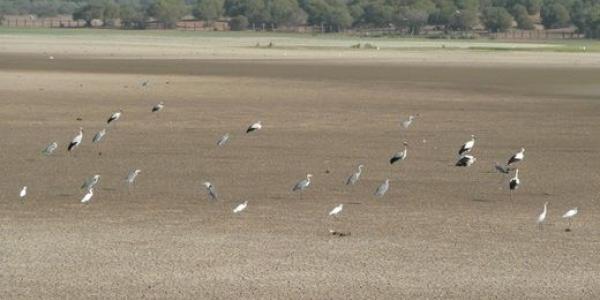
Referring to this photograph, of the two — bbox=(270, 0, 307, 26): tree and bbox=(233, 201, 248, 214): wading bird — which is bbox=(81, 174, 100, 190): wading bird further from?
bbox=(270, 0, 307, 26): tree

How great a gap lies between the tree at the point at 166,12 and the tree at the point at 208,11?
221 cm

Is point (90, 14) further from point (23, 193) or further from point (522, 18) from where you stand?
point (23, 193)

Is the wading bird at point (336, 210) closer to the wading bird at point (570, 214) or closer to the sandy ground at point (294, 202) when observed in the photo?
the sandy ground at point (294, 202)

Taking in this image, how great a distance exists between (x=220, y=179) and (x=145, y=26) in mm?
142513

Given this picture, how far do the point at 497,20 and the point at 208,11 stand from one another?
119 feet

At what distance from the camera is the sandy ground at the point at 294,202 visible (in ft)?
44.9

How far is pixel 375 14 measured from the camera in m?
162

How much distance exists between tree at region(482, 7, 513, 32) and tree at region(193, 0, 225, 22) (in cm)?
3306

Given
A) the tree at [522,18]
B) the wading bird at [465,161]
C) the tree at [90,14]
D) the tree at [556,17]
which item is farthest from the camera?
the tree at [90,14]

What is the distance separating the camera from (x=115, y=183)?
20.6 m

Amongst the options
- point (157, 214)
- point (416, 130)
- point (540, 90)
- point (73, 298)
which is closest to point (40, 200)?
point (157, 214)

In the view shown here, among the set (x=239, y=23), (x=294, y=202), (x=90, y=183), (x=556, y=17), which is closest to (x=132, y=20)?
(x=239, y=23)

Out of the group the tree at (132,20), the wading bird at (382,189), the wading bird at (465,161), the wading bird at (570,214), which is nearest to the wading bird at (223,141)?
the wading bird at (465,161)

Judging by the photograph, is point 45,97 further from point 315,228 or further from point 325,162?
point 315,228
